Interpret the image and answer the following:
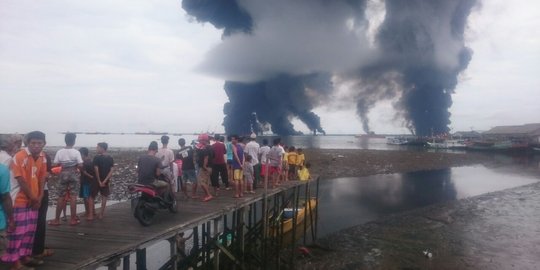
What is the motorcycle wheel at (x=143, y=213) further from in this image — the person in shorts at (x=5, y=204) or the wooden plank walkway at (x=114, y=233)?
the person in shorts at (x=5, y=204)

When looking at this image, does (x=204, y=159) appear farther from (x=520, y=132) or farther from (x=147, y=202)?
(x=520, y=132)

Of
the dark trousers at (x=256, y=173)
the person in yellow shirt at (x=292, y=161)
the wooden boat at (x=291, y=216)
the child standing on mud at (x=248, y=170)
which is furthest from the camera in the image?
the person in yellow shirt at (x=292, y=161)

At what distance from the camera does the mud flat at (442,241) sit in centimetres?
1582

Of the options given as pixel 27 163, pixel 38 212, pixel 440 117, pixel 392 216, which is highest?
pixel 440 117

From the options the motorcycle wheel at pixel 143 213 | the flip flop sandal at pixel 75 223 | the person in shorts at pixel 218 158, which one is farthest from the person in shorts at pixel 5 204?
the person in shorts at pixel 218 158

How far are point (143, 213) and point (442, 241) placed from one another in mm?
16815

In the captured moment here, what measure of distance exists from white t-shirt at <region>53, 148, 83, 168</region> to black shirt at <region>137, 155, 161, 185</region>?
1.43 meters

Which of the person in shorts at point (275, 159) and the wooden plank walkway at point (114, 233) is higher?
the person in shorts at point (275, 159)

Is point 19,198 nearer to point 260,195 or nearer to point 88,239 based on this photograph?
point 88,239

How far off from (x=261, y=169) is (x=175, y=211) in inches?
270

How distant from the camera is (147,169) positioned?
9016 mm

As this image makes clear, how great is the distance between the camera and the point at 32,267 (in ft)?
19.6

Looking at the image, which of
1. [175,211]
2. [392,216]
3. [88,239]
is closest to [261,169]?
[175,211]

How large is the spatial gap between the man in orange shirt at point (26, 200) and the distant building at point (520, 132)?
98.0 m
